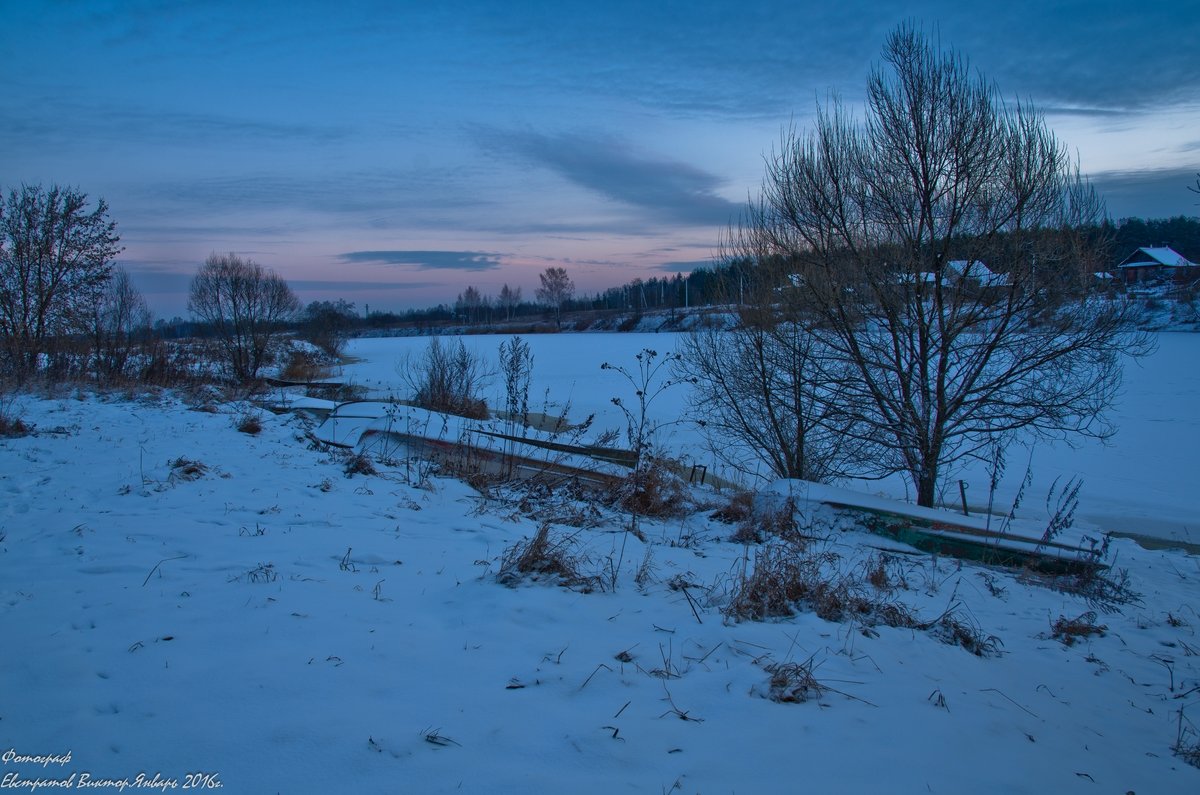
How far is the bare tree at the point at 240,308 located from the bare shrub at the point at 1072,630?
24.8 metres

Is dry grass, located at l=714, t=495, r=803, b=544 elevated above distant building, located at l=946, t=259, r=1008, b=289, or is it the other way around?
distant building, located at l=946, t=259, r=1008, b=289

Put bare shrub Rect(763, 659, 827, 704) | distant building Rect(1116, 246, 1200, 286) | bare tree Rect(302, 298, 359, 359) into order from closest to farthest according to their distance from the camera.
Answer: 1. bare shrub Rect(763, 659, 827, 704)
2. distant building Rect(1116, 246, 1200, 286)
3. bare tree Rect(302, 298, 359, 359)

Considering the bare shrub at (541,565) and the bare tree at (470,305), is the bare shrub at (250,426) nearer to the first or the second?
the bare shrub at (541,565)

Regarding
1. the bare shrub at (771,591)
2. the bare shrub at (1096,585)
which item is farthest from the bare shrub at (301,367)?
the bare shrub at (1096,585)

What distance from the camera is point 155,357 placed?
16.7 meters

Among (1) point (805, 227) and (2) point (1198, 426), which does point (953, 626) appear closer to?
(1) point (805, 227)

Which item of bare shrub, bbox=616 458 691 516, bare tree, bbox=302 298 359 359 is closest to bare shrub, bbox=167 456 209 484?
bare shrub, bbox=616 458 691 516

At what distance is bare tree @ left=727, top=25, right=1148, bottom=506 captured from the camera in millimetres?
7984

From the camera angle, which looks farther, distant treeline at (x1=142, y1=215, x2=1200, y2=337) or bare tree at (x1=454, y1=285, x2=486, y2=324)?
bare tree at (x1=454, y1=285, x2=486, y2=324)

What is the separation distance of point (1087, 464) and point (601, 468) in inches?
413

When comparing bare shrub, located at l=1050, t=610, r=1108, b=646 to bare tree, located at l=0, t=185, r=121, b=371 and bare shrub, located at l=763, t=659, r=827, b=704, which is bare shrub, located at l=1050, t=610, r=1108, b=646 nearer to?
bare shrub, located at l=763, t=659, r=827, b=704

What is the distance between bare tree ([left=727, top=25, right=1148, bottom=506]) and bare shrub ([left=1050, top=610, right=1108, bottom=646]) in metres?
4.82

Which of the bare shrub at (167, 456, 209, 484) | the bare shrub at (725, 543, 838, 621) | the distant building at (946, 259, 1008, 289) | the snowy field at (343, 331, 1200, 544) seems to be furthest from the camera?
the snowy field at (343, 331, 1200, 544)

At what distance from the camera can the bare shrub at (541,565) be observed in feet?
12.2
